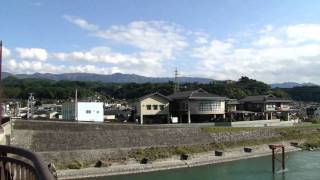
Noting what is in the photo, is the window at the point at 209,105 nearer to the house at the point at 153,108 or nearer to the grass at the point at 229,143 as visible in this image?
the house at the point at 153,108

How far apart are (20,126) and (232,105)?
3221 centimetres

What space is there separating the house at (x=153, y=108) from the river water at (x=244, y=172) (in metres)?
13.4

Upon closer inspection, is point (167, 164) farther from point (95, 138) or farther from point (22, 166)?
point (22, 166)

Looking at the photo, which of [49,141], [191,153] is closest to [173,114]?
[191,153]

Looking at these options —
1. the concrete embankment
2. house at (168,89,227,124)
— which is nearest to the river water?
the concrete embankment

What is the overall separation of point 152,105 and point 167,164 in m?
15.0

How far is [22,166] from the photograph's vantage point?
4871mm

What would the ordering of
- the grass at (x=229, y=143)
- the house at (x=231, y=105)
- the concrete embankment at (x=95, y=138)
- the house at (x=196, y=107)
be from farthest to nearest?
1. the house at (x=231, y=105)
2. the house at (x=196, y=107)
3. the grass at (x=229, y=143)
4. the concrete embankment at (x=95, y=138)

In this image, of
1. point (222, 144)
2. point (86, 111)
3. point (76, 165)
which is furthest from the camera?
point (86, 111)

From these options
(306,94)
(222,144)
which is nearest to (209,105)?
(222,144)

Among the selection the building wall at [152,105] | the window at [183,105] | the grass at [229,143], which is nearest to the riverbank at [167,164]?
the grass at [229,143]

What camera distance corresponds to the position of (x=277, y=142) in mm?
43312

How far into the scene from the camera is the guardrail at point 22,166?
12.5 ft

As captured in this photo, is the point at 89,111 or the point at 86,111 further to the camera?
the point at 89,111
